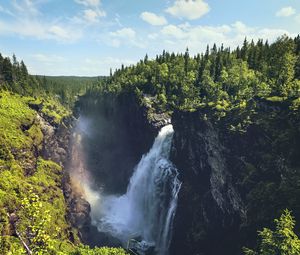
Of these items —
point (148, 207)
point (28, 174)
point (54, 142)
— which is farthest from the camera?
point (54, 142)

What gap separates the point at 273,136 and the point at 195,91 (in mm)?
61401

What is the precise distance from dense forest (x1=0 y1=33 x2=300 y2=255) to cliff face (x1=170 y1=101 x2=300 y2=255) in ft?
0.67

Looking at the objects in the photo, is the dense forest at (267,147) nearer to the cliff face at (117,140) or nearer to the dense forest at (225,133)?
the dense forest at (225,133)

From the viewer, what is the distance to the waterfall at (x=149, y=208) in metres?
79.4

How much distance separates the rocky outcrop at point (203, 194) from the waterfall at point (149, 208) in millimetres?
3539

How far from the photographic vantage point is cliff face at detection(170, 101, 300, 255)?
2051 inches

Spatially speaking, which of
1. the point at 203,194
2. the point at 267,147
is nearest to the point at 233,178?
the point at 267,147

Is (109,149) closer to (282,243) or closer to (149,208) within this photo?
(149,208)

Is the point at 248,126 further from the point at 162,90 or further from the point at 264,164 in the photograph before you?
the point at 162,90

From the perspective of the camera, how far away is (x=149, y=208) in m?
89.1

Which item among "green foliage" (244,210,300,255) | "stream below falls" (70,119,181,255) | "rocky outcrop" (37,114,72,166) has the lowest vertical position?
"stream below falls" (70,119,181,255)

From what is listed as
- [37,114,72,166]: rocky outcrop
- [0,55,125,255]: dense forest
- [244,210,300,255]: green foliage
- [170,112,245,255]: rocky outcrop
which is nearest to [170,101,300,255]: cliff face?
[170,112,245,255]: rocky outcrop

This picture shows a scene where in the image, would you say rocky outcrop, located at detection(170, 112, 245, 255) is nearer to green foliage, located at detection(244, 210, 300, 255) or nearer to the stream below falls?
the stream below falls

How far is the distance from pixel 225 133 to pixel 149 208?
35.1 m
